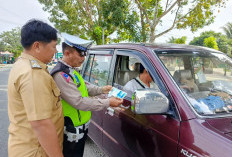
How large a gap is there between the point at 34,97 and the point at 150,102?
33.0 inches

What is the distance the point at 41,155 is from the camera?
1.21m

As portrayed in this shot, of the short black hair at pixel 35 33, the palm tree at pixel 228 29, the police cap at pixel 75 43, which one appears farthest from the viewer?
the palm tree at pixel 228 29

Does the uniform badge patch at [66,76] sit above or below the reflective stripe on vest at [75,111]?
above

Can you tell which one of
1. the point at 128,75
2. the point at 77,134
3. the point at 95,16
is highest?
the point at 95,16

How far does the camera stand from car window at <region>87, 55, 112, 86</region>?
8.59 feet

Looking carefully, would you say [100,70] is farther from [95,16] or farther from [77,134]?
[95,16]

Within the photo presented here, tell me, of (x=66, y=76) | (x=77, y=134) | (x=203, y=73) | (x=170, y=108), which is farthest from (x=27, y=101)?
(x=203, y=73)

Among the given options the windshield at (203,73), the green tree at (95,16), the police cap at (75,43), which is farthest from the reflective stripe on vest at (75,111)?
the green tree at (95,16)

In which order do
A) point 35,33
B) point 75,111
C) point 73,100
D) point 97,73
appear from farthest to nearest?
point 97,73
point 75,111
point 73,100
point 35,33

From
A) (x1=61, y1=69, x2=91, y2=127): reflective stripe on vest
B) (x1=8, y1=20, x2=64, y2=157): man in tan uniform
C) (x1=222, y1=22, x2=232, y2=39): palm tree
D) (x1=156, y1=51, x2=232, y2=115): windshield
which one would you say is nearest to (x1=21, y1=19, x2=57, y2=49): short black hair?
(x1=8, y1=20, x2=64, y2=157): man in tan uniform

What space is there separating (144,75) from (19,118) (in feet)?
5.42

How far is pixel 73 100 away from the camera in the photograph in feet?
5.13

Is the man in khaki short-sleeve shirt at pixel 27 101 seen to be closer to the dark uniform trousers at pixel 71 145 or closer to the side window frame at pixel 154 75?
the dark uniform trousers at pixel 71 145

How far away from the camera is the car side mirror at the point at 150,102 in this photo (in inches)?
55.1
